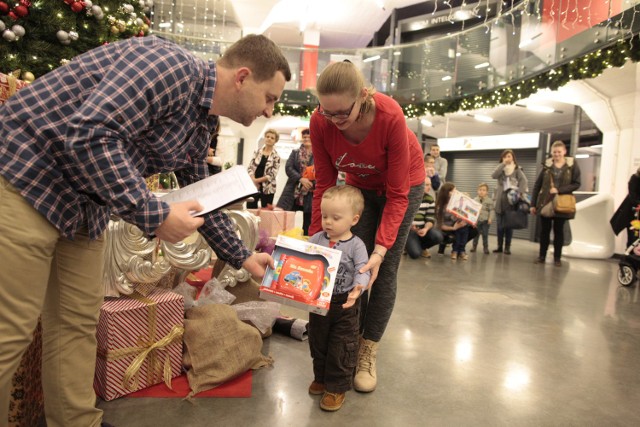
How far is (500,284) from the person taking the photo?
4781 mm

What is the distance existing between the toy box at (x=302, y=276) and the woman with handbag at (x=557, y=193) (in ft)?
18.2

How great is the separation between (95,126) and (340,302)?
3.96ft

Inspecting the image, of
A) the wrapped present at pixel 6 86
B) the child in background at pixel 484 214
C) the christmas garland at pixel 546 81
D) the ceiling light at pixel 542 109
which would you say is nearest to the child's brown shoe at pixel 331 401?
the wrapped present at pixel 6 86

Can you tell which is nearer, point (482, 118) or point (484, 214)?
point (484, 214)

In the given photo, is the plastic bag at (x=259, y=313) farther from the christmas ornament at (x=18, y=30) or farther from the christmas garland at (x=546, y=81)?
the christmas garland at (x=546, y=81)

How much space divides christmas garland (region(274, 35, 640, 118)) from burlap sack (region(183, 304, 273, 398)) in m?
6.20

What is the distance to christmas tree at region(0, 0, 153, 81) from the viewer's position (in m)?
3.27

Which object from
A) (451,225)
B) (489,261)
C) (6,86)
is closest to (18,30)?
(6,86)

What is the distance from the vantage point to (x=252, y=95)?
1.29m

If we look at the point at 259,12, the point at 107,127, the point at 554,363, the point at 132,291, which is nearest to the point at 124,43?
the point at 107,127

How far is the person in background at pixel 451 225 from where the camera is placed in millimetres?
6535

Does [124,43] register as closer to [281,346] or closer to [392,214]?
[392,214]

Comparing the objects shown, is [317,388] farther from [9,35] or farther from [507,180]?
[507,180]

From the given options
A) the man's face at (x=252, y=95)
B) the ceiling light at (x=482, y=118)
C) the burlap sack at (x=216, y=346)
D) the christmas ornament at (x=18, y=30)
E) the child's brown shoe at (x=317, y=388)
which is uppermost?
the ceiling light at (x=482, y=118)
